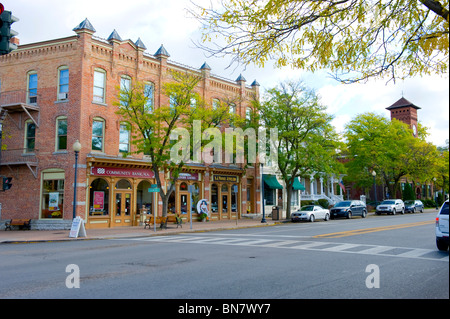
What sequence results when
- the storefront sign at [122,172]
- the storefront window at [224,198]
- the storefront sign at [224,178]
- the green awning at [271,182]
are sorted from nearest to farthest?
the storefront sign at [122,172] < the storefront sign at [224,178] < the storefront window at [224,198] < the green awning at [271,182]

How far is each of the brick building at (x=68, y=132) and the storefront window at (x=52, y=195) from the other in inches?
2.5

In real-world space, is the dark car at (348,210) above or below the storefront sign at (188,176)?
below

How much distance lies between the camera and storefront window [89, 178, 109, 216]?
80.0 ft

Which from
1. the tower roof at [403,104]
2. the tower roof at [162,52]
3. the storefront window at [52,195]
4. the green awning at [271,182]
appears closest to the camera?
the storefront window at [52,195]

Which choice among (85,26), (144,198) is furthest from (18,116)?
(144,198)

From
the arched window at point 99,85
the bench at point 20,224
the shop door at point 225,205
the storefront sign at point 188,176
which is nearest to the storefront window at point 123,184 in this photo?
the storefront sign at point 188,176

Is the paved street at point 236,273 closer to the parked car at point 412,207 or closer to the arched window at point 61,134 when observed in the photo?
the arched window at point 61,134

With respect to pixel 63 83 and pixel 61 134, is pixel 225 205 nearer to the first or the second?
pixel 61 134

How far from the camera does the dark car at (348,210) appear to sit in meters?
34.2

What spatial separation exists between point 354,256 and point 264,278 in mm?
4042

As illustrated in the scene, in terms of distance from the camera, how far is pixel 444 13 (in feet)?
20.5

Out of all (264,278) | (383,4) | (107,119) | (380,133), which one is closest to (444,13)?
(383,4)

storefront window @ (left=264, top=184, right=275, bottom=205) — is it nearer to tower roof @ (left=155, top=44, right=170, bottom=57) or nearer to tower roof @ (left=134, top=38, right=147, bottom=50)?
tower roof @ (left=155, top=44, right=170, bottom=57)

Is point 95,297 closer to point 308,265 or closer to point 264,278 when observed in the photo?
point 264,278
